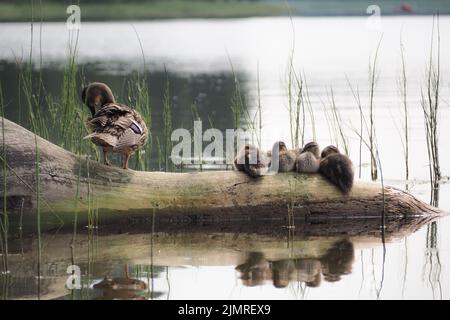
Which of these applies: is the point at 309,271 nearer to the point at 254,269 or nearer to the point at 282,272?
the point at 282,272

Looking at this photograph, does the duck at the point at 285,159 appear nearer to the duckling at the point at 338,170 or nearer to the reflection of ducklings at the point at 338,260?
the duckling at the point at 338,170

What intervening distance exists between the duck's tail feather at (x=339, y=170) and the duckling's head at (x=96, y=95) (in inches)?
80.7

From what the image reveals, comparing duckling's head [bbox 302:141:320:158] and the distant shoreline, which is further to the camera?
the distant shoreline

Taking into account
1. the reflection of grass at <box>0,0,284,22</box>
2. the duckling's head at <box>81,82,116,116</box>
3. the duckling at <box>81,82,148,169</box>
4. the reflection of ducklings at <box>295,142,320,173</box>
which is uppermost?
the reflection of grass at <box>0,0,284,22</box>

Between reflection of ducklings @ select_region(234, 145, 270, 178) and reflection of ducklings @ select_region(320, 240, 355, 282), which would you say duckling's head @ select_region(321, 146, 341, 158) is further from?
reflection of ducklings @ select_region(320, 240, 355, 282)

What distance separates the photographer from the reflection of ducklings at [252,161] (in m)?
9.48

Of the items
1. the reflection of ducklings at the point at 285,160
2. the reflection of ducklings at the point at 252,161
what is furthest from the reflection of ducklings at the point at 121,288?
the reflection of ducklings at the point at 285,160

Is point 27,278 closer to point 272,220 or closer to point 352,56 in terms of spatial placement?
point 272,220

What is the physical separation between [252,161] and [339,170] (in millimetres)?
748

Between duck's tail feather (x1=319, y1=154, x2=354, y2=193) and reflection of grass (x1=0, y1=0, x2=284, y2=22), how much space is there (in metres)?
38.3

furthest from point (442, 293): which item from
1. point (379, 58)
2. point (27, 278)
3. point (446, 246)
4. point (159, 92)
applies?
point (379, 58)

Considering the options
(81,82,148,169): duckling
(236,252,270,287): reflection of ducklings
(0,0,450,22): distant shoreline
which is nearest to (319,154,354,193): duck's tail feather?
(236,252,270,287): reflection of ducklings

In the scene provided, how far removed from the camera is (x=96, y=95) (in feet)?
33.2

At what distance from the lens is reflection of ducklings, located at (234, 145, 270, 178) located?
9484 millimetres
